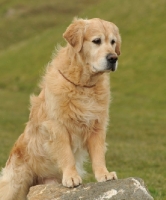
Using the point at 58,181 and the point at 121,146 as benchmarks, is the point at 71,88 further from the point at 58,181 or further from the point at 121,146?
the point at 121,146

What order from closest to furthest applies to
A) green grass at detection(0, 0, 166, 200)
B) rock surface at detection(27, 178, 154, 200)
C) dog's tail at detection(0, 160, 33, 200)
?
rock surface at detection(27, 178, 154, 200), dog's tail at detection(0, 160, 33, 200), green grass at detection(0, 0, 166, 200)

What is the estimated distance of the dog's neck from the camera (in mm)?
7148

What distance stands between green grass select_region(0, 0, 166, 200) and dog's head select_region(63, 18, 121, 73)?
285 centimetres

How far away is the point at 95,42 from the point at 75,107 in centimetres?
93

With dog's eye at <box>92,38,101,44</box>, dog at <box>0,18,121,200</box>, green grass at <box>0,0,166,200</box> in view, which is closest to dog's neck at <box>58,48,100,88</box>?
dog at <box>0,18,121,200</box>

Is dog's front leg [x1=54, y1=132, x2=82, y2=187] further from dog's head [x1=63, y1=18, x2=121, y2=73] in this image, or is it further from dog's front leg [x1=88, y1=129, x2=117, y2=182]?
dog's head [x1=63, y1=18, x2=121, y2=73]

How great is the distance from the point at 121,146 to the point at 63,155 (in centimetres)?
1068

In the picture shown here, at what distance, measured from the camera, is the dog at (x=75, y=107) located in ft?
22.8

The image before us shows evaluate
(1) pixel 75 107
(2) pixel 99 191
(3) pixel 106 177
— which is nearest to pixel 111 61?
(1) pixel 75 107

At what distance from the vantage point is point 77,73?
716cm

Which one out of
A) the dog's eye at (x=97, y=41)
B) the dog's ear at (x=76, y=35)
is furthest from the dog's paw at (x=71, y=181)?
the dog's eye at (x=97, y=41)

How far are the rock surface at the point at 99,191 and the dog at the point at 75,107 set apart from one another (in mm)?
245

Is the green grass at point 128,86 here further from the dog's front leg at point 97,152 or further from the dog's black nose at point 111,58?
the dog's black nose at point 111,58

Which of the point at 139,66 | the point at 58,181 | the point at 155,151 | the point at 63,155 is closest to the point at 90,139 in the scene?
the point at 63,155
